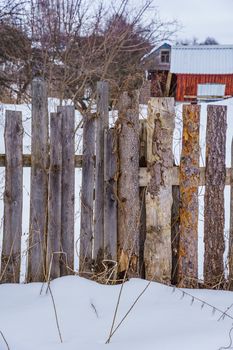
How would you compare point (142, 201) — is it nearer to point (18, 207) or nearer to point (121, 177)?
point (121, 177)

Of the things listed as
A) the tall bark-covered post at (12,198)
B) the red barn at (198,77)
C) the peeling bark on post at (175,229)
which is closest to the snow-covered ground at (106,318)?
the tall bark-covered post at (12,198)

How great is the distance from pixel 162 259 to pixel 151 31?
11.2 m

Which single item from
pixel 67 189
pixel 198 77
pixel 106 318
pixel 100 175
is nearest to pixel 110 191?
pixel 100 175

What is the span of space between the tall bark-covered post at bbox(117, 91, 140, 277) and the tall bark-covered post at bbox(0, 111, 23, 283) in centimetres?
72

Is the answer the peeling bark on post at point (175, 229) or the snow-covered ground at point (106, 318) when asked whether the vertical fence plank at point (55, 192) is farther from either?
the peeling bark on post at point (175, 229)

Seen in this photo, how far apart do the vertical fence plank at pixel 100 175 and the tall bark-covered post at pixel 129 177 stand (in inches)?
4.9

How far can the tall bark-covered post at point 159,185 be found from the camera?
10.8 ft

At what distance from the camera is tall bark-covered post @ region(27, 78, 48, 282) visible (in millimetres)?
3258

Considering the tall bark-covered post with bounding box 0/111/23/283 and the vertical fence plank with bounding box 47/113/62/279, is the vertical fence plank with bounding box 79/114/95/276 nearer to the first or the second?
the vertical fence plank with bounding box 47/113/62/279

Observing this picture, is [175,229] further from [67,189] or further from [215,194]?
[67,189]

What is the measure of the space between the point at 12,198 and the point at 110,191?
0.70 meters

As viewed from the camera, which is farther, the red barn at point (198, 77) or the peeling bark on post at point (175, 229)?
the red barn at point (198, 77)

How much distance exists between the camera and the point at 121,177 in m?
3.32

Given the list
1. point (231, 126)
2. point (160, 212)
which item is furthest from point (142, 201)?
A: point (231, 126)
